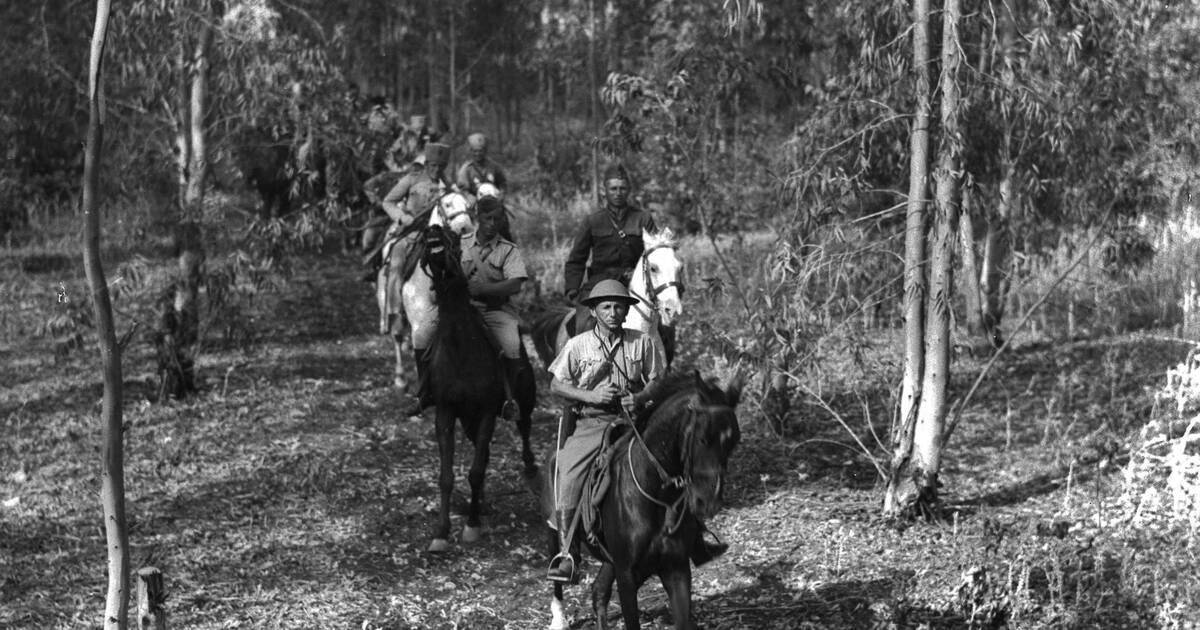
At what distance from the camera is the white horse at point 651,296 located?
1137cm

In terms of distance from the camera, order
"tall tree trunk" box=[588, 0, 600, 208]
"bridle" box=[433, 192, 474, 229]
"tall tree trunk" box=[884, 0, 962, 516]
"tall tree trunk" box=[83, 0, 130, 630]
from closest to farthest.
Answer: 1. "tall tree trunk" box=[83, 0, 130, 630]
2. "tall tree trunk" box=[884, 0, 962, 516]
3. "bridle" box=[433, 192, 474, 229]
4. "tall tree trunk" box=[588, 0, 600, 208]

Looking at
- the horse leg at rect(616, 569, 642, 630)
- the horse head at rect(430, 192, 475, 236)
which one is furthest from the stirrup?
the horse head at rect(430, 192, 475, 236)

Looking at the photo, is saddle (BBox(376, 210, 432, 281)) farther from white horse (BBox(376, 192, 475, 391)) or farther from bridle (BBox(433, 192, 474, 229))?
bridle (BBox(433, 192, 474, 229))

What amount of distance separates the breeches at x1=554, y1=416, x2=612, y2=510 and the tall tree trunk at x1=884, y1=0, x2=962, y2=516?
3.57 m

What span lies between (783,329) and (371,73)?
29.4 metres

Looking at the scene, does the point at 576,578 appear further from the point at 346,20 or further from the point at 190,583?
the point at 346,20

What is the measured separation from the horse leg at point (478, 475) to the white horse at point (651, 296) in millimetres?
1043

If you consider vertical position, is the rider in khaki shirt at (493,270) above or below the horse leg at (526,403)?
above

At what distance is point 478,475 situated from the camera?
10859mm

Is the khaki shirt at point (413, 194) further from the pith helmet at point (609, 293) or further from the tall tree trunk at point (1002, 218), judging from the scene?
the pith helmet at point (609, 293)

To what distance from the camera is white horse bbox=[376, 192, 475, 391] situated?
1244 cm

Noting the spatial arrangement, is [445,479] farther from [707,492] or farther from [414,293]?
[707,492]

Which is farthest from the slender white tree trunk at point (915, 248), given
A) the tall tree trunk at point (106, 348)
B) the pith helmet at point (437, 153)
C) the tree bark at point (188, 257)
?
the tree bark at point (188, 257)

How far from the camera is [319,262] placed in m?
23.8
